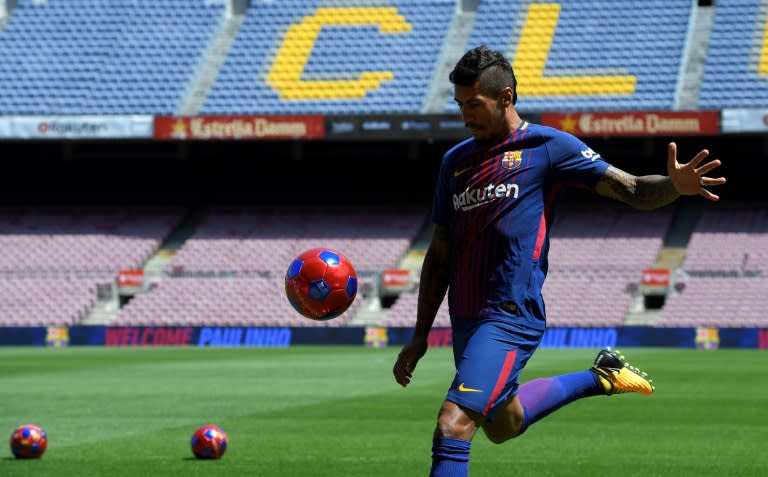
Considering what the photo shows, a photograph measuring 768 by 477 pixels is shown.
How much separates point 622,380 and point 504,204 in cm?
156

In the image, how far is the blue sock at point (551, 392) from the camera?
7070 mm

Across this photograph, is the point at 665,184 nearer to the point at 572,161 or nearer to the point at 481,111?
the point at 572,161

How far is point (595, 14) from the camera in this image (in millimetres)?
44531

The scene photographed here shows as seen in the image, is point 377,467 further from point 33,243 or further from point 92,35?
point 92,35

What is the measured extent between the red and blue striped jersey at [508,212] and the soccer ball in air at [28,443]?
16.9 feet

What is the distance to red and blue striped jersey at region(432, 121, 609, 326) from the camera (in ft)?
21.4

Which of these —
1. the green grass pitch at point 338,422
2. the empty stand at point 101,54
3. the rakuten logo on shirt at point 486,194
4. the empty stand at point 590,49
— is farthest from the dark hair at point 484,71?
the empty stand at point 101,54

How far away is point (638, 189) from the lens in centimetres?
645

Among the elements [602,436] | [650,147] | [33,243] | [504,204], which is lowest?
[33,243]

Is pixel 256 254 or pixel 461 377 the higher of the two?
pixel 461 377

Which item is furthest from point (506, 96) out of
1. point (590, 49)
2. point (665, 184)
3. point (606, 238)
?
point (590, 49)

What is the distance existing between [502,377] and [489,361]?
12 cm

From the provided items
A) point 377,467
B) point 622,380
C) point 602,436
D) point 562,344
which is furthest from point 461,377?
point 562,344

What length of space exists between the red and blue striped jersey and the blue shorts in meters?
0.09
